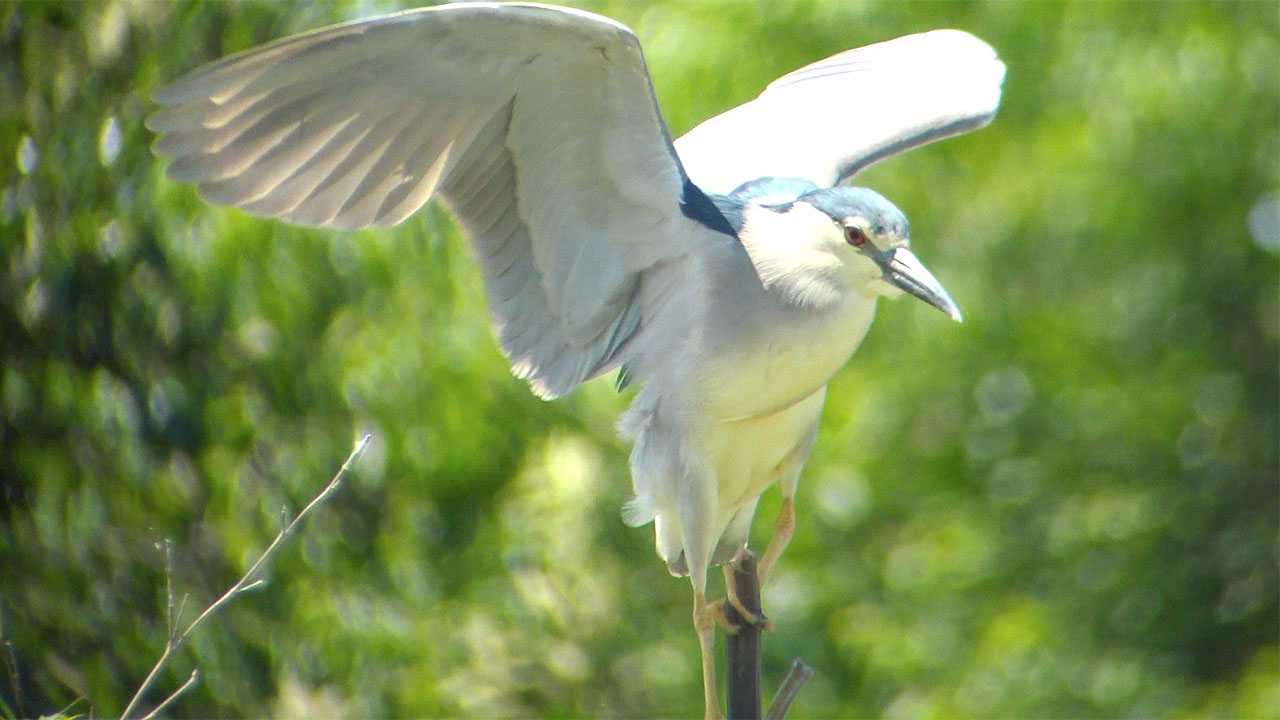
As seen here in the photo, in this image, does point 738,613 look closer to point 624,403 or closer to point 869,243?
point 869,243

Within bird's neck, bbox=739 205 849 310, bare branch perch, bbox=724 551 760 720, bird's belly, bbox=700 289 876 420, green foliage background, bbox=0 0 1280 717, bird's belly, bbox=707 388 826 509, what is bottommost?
green foliage background, bbox=0 0 1280 717

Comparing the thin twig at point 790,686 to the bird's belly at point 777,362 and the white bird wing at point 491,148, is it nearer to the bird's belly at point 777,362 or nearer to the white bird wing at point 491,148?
the bird's belly at point 777,362

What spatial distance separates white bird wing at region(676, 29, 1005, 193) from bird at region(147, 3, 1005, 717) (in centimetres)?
27

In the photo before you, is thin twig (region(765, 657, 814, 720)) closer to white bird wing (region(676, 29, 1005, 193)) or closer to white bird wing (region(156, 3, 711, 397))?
white bird wing (region(156, 3, 711, 397))

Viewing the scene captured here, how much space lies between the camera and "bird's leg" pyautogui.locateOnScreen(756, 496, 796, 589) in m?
3.00

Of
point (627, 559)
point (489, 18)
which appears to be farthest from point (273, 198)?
point (627, 559)

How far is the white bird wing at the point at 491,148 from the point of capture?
2.53m

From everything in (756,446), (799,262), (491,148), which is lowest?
(756,446)

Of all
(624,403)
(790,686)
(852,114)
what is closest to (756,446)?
(790,686)

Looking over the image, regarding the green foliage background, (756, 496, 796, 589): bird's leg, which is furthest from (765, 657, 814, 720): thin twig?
the green foliage background

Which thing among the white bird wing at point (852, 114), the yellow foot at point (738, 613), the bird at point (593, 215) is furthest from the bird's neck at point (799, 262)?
the yellow foot at point (738, 613)

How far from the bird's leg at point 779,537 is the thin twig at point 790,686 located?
352 mm

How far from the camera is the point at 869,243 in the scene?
272 centimetres

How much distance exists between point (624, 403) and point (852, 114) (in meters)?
1.54
